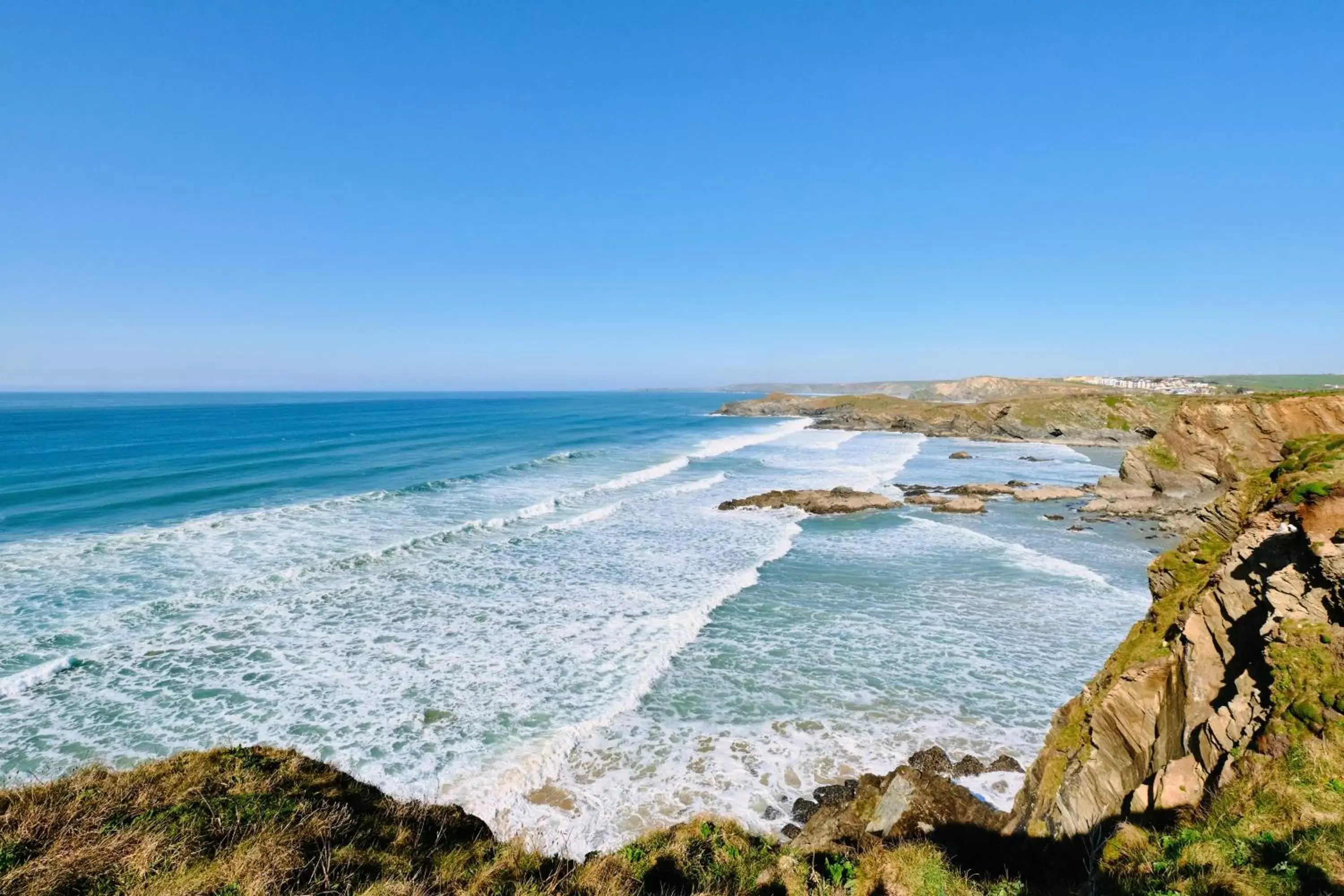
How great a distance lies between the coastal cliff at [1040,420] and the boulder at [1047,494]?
36253mm

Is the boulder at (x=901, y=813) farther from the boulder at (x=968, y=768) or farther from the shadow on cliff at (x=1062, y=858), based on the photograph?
the boulder at (x=968, y=768)

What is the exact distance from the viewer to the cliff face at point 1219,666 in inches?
226

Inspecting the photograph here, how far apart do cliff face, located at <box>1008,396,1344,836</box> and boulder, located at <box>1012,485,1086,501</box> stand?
92.3 feet

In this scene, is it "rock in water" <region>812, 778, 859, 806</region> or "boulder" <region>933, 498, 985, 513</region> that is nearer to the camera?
"rock in water" <region>812, 778, 859, 806</region>

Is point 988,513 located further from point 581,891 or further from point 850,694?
point 581,891

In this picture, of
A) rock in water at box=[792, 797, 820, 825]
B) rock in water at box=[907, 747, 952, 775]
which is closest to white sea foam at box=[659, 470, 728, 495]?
rock in water at box=[907, 747, 952, 775]

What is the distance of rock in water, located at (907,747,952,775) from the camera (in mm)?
10578

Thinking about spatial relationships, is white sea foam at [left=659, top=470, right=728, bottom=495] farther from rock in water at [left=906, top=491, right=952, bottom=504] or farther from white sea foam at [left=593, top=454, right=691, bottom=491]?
rock in water at [left=906, top=491, right=952, bottom=504]

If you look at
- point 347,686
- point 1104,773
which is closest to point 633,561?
point 347,686

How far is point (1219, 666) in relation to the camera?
685 cm

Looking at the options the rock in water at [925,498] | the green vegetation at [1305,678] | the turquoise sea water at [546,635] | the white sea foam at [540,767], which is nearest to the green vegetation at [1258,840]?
the green vegetation at [1305,678]

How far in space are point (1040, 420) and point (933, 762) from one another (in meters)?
78.9

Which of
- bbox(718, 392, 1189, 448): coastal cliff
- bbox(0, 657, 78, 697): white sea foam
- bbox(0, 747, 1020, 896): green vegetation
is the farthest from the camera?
bbox(718, 392, 1189, 448): coastal cliff

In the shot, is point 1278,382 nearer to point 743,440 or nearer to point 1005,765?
point 743,440
